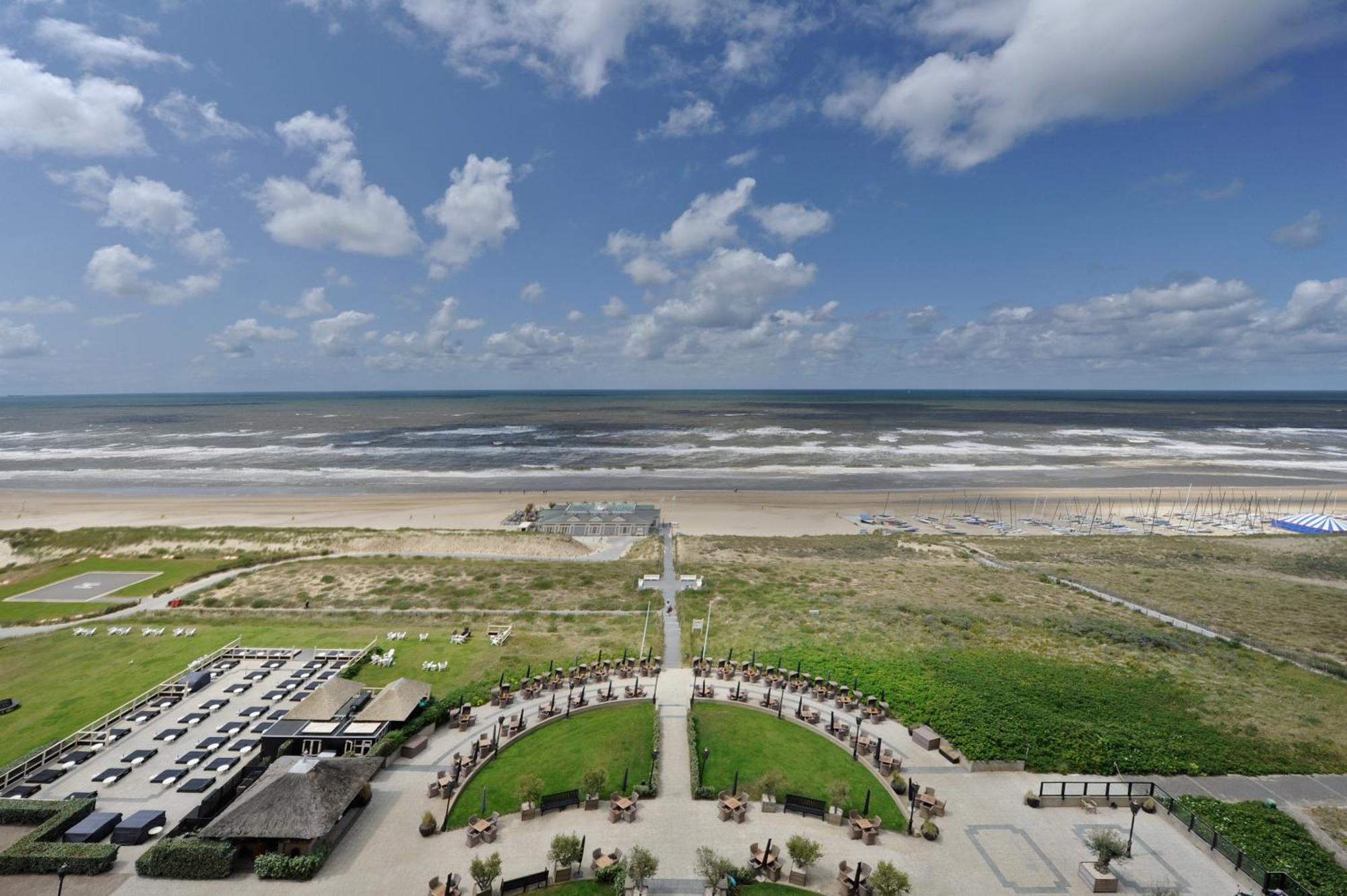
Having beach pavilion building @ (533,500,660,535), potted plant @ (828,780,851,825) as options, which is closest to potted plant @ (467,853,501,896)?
potted plant @ (828,780,851,825)

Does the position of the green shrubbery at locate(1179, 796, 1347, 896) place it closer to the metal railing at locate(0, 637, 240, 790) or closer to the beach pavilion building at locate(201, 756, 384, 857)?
the beach pavilion building at locate(201, 756, 384, 857)

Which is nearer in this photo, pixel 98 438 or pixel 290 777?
pixel 290 777

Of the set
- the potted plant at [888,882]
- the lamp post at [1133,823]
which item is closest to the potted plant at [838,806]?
the potted plant at [888,882]

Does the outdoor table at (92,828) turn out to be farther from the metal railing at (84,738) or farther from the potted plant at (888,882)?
the potted plant at (888,882)

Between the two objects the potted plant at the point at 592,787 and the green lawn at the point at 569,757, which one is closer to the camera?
the potted plant at the point at 592,787

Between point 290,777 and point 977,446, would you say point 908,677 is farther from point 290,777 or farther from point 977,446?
point 977,446

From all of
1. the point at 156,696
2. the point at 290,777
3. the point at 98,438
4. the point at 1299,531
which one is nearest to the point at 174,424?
the point at 98,438

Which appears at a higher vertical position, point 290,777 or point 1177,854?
point 290,777
